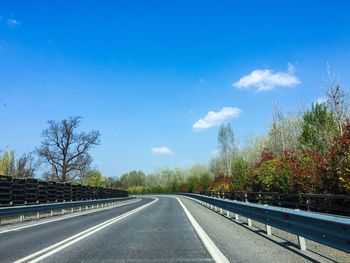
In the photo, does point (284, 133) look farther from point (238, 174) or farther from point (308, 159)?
point (308, 159)

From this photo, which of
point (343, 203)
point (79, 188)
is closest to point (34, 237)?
point (343, 203)

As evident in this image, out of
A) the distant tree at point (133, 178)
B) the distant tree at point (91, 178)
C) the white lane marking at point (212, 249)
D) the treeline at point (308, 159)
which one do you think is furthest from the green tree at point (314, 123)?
the distant tree at point (133, 178)

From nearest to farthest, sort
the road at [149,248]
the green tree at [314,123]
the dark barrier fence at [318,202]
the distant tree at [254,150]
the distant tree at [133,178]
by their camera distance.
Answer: the road at [149,248] < the dark barrier fence at [318,202] < the green tree at [314,123] < the distant tree at [254,150] < the distant tree at [133,178]

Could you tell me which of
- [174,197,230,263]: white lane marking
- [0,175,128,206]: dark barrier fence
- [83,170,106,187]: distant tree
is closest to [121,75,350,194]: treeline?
[174,197,230,263]: white lane marking

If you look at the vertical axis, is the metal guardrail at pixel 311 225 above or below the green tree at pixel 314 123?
below

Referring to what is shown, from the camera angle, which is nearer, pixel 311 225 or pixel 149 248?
pixel 311 225

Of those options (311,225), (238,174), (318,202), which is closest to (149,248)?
(311,225)

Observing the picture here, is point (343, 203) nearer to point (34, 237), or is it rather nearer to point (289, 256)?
point (289, 256)

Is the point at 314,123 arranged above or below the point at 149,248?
above

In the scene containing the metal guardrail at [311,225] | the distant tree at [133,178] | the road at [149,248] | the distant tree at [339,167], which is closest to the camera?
the metal guardrail at [311,225]

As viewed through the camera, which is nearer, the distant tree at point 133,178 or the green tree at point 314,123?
the green tree at point 314,123

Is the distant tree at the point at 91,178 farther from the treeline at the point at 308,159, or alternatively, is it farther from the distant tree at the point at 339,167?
the distant tree at the point at 339,167

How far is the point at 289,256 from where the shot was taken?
812cm

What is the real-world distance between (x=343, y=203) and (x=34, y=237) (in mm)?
10238
